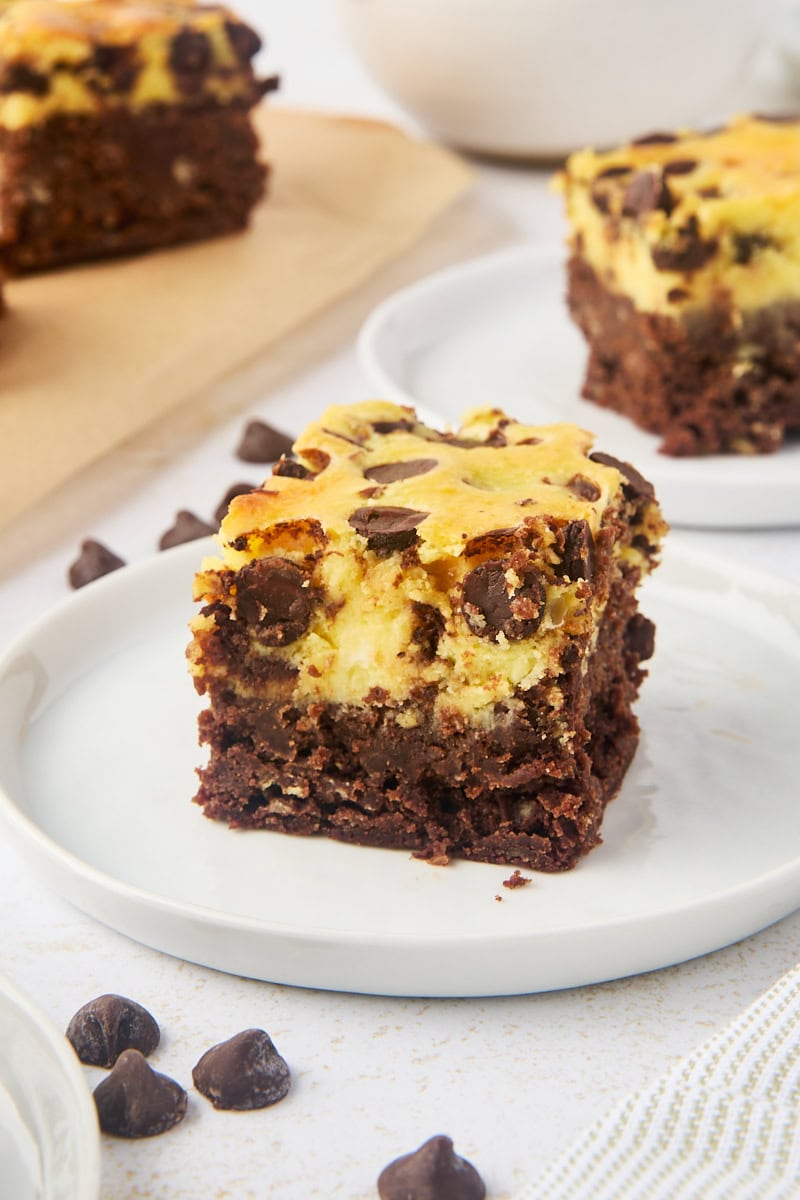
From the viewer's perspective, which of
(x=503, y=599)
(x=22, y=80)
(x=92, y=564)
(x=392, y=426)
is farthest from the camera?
(x=22, y=80)

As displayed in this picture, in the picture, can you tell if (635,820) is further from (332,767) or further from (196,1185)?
(196,1185)

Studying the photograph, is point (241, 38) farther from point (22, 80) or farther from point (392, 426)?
point (392, 426)

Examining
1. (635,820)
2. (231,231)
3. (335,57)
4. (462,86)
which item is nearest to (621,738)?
(635,820)

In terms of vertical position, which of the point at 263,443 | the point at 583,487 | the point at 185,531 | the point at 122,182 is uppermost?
the point at 583,487

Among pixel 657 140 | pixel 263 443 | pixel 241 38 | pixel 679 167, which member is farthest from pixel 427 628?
pixel 241 38

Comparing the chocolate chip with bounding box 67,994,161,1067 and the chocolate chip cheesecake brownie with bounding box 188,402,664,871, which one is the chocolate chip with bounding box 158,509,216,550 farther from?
the chocolate chip with bounding box 67,994,161,1067

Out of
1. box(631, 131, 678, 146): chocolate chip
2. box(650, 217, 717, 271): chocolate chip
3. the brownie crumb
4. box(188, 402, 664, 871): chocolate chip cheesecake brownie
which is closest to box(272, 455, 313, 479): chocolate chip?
box(188, 402, 664, 871): chocolate chip cheesecake brownie

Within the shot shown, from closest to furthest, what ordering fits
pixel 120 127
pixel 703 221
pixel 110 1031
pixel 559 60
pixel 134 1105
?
pixel 134 1105 < pixel 110 1031 < pixel 703 221 < pixel 120 127 < pixel 559 60
